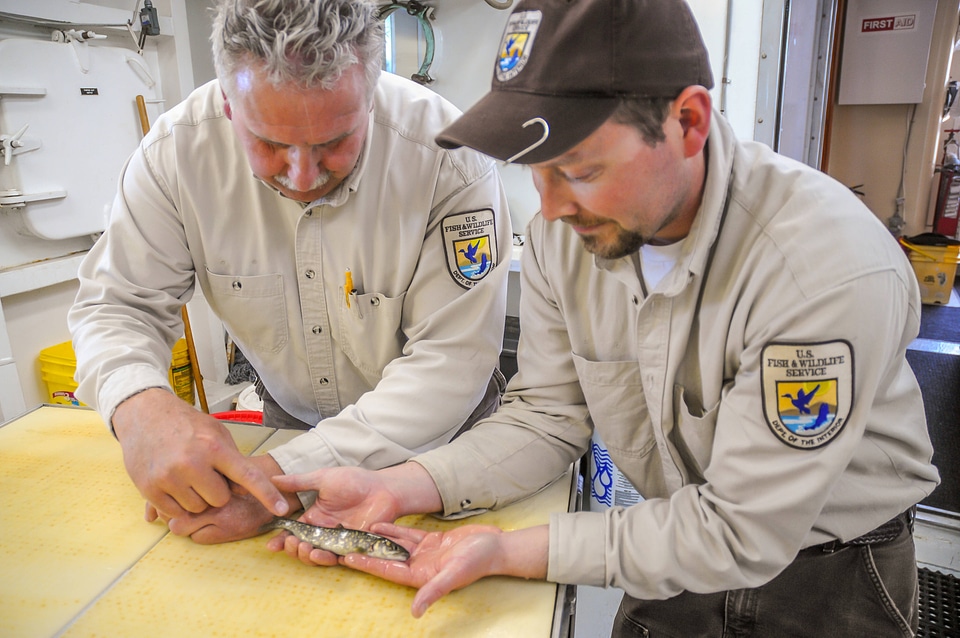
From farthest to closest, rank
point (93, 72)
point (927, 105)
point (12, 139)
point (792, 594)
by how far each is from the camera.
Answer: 1. point (927, 105)
2. point (93, 72)
3. point (12, 139)
4. point (792, 594)

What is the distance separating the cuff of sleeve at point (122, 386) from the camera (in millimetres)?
1248

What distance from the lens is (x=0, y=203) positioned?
2344mm

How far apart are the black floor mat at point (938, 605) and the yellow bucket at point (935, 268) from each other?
10.8ft

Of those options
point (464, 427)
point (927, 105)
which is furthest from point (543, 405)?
point (927, 105)

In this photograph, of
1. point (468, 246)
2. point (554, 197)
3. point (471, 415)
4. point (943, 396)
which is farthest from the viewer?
point (943, 396)

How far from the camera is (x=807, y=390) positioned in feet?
2.83

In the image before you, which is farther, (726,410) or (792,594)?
(792,594)

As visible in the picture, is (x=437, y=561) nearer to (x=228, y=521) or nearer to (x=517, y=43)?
(x=228, y=521)

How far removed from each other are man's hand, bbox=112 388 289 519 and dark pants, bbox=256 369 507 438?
1.52 feet

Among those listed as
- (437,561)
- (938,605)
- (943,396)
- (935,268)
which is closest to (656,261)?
(437,561)

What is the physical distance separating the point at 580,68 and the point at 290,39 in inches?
18.9

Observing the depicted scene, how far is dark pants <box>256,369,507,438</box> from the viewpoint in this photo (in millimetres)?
1651

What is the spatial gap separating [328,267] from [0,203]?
168cm

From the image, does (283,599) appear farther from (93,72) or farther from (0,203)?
(93,72)
